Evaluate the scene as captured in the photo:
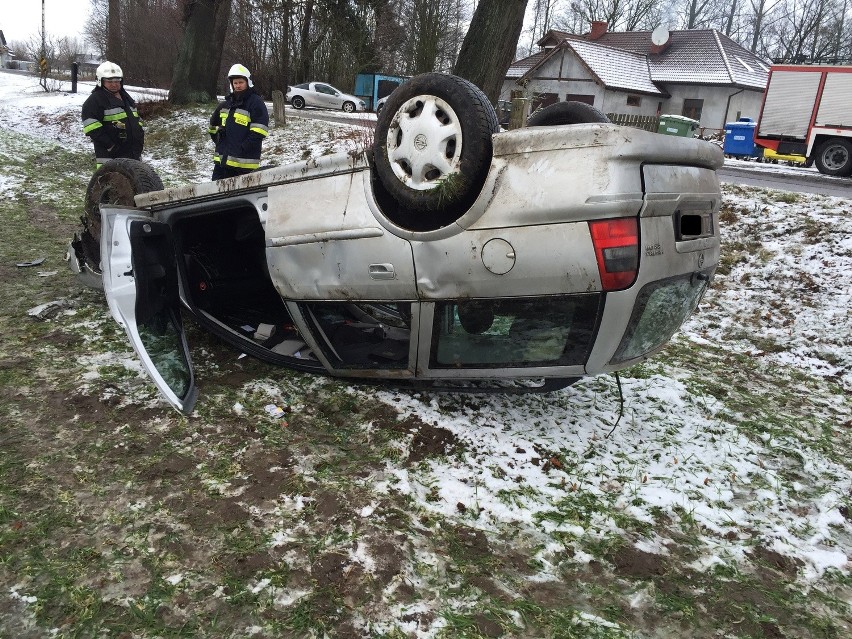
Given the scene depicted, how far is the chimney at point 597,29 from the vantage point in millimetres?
40344

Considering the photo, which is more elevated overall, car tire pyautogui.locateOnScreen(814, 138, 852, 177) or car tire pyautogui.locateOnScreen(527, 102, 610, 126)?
car tire pyautogui.locateOnScreen(814, 138, 852, 177)

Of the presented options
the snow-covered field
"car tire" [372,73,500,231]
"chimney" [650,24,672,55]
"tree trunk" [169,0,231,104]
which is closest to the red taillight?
Answer: "car tire" [372,73,500,231]

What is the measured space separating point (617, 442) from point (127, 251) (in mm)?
3067

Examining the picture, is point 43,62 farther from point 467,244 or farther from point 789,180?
point 467,244

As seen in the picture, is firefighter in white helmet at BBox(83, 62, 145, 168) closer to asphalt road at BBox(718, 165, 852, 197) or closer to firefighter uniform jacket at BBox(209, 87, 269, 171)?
firefighter uniform jacket at BBox(209, 87, 269, 171)

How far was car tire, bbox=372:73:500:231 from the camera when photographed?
2750 millimetres

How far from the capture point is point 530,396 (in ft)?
12.8

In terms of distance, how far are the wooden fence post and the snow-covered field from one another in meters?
11.3

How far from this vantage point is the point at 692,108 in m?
32.3

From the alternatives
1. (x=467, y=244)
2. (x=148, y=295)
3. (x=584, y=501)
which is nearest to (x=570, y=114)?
(x=467, y=244)

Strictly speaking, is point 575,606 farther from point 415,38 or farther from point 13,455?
point 415,38

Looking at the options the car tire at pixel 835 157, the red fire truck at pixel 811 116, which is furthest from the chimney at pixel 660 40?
the car tire at pixel 835 157

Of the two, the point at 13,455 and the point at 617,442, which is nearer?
the point at 13,455

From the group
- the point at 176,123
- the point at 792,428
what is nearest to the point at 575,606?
the point at 792,428
